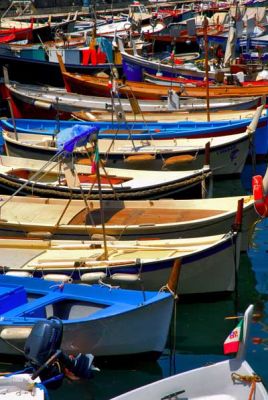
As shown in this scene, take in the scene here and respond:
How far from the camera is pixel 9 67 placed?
34.2 metres

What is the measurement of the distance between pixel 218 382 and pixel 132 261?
12.4ft

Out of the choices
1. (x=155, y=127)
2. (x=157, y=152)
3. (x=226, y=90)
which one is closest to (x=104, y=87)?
(x=226, y=90)

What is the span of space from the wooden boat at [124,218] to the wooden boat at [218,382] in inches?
214

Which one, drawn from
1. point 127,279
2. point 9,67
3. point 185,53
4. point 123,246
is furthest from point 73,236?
point 185,53

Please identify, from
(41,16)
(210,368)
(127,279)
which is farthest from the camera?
(41,16)

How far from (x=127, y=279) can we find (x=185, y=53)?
3069cm

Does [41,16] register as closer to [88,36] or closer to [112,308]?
[88,36]

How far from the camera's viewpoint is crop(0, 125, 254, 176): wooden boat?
22.0 meters

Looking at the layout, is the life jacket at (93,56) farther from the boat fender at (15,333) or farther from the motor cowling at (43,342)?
the motor cowling at (43,342)

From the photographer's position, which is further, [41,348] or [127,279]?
[127,279]

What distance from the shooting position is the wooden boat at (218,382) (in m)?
11.1

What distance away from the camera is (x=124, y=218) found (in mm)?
17406

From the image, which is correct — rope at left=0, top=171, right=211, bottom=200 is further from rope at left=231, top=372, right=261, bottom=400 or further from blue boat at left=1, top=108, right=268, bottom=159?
rope at left=231, top=372, right=261, bottom=400

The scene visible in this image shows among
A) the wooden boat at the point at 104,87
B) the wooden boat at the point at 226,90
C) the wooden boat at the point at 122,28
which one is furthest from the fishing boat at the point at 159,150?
the wooden boat at the point at 122,28
